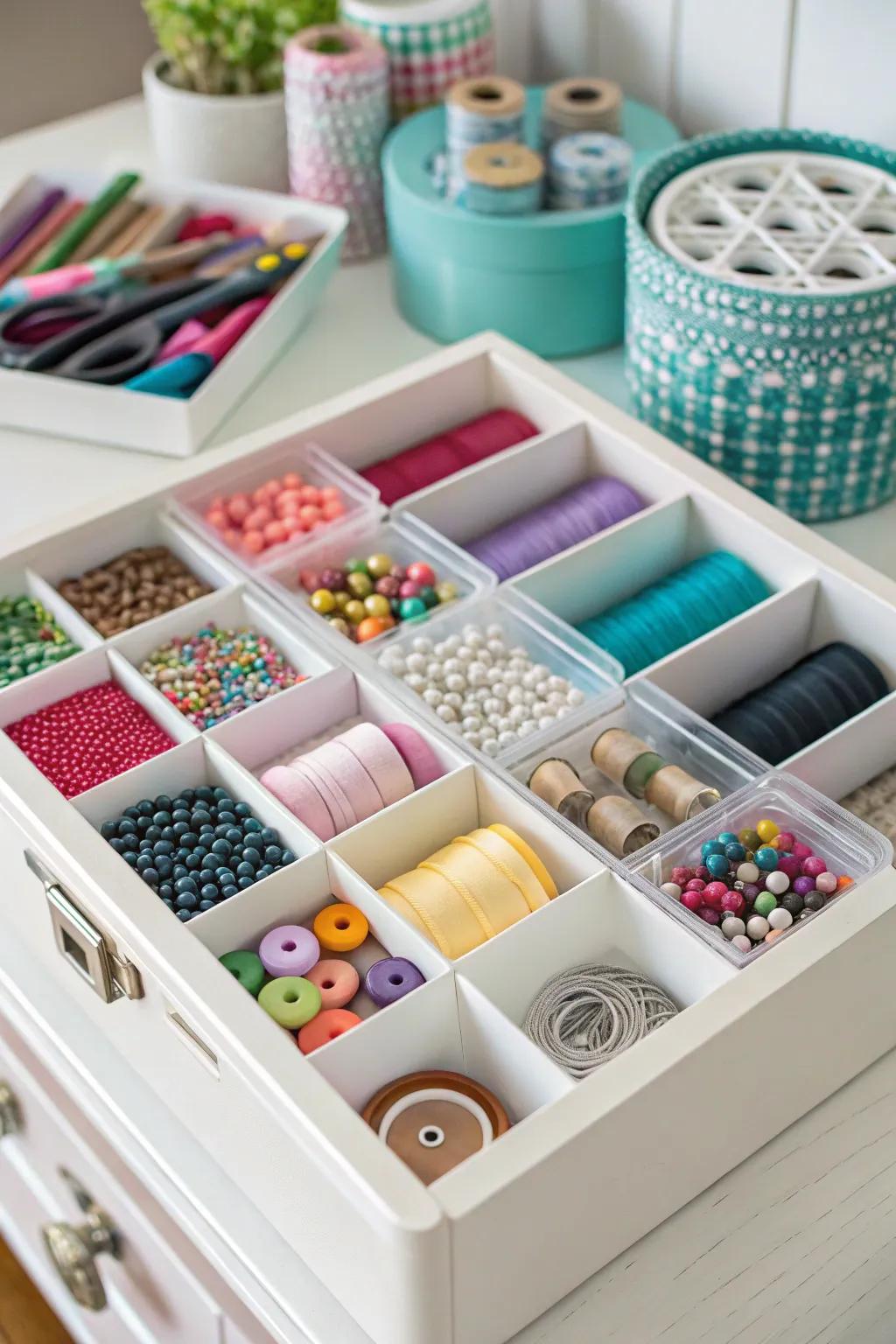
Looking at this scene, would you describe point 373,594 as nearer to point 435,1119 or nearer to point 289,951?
point 289,951

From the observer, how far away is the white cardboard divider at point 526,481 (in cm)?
135

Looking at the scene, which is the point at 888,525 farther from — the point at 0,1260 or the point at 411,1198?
the point at 0,1260

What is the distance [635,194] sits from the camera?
141 cm

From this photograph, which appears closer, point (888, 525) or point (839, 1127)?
point (839, 1127)

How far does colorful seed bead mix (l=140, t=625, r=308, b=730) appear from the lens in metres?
1.18

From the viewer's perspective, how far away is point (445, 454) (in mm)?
1412

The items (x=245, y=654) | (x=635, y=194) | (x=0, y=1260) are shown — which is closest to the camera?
(x=245, y=654)

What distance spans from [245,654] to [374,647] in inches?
3.9

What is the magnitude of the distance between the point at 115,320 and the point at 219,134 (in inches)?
13.0

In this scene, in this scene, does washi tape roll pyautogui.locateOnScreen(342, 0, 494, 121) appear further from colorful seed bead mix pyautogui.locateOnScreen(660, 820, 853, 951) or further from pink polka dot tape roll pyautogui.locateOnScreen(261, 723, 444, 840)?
colorful seed bead mix pyautogui.locateOnScreen(660, 820, 853, 951)

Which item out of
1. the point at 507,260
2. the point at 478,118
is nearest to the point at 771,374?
the point at 507,260

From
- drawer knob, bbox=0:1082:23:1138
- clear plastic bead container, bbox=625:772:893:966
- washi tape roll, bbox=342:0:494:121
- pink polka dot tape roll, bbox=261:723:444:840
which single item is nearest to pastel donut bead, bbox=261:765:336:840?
pink polka dot tape roll, bbox=261:723:444:840

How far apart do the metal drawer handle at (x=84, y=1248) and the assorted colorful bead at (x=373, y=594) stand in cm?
51

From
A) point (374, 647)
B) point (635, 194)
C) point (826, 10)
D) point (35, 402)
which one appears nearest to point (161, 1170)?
point (374, 647)
